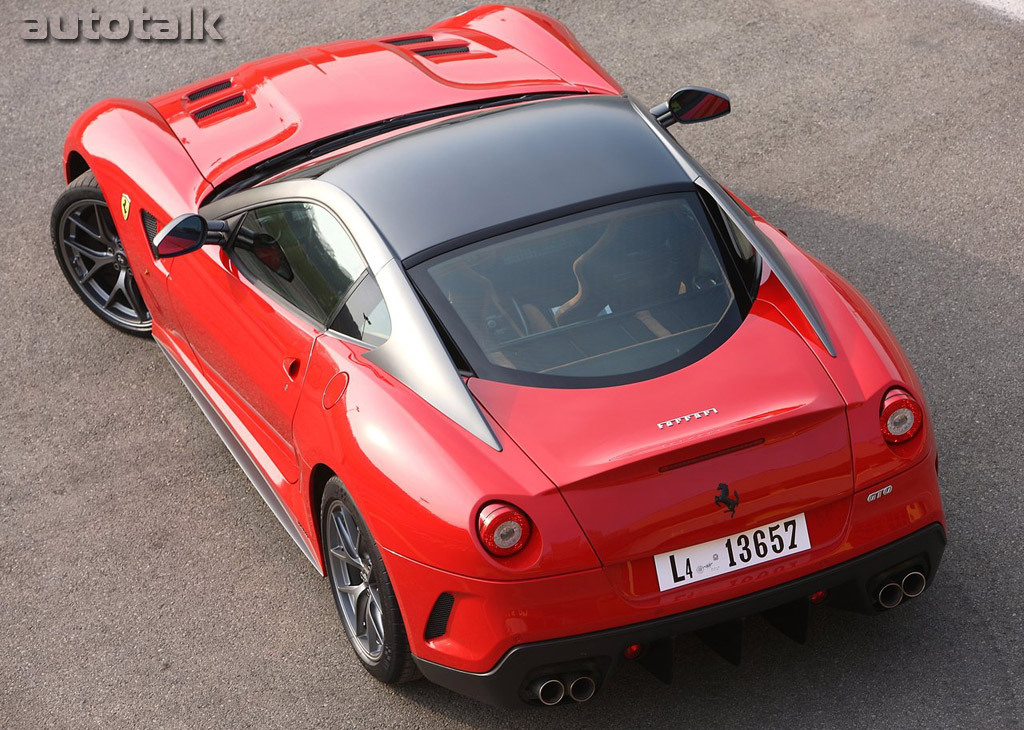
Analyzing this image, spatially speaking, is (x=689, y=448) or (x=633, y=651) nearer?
(x=689, y=448)

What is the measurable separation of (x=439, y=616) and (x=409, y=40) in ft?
11.0

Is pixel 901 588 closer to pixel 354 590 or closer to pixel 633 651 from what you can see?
pixel 633 651

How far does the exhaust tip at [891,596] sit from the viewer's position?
390 centimetres

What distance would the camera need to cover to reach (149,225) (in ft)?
18.1

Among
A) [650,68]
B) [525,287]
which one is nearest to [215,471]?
[525,287]

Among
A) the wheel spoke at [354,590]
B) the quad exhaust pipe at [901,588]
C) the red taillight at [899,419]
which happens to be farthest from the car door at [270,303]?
the quad exhaust pipe at [901,588]

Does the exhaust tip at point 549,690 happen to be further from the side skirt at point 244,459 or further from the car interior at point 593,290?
the side skirt at point 244,459

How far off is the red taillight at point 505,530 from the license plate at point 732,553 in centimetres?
39

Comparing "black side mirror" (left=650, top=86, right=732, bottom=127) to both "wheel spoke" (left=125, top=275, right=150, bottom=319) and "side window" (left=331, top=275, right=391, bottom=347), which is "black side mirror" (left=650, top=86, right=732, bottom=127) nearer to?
"side window" (left=331, top=275, right=391, bottom=347)

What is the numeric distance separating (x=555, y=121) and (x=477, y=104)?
748 mm

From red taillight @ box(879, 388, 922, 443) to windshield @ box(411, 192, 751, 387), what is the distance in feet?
1.75

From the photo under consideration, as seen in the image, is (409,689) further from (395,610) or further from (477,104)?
(477,104)

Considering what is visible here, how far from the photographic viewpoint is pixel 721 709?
4.12 m

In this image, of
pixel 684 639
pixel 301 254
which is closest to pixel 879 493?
pixel 684 639
